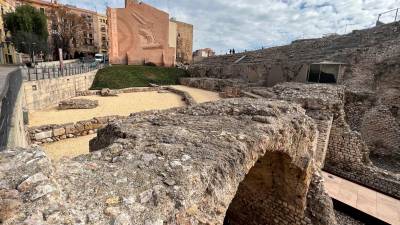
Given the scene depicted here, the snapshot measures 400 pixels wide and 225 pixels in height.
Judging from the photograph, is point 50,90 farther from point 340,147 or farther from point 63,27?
point 63,27

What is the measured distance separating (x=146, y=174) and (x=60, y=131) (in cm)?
808

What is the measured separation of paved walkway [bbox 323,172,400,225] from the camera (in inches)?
267

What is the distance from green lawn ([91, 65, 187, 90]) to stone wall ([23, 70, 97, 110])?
11.0 ft

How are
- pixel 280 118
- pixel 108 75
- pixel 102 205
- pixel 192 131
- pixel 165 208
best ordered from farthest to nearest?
pixel 108 75 < pixel 280 118 < pixel 192 131 < pixel 165 208 < pixel 102 205

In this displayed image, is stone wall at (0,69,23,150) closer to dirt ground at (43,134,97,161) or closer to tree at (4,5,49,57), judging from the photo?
dirt ground at (43,134,97,161)

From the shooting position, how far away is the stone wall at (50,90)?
41.1ft

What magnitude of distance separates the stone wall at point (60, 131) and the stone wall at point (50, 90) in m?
4.61

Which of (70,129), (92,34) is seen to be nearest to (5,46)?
(92,34)

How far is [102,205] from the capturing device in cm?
196

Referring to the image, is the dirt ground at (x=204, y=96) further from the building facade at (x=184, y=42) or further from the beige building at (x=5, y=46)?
the building facade at (x=184, y=42)

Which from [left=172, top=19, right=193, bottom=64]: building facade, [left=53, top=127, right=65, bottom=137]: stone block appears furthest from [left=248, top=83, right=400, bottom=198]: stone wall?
[left=172, top=19, right=193, bottom=64]: building facade

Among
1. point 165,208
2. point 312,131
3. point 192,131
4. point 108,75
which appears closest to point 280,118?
point 312,131

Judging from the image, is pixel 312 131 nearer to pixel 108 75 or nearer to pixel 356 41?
pixel 356 41

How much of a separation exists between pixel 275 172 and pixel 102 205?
4037mm
